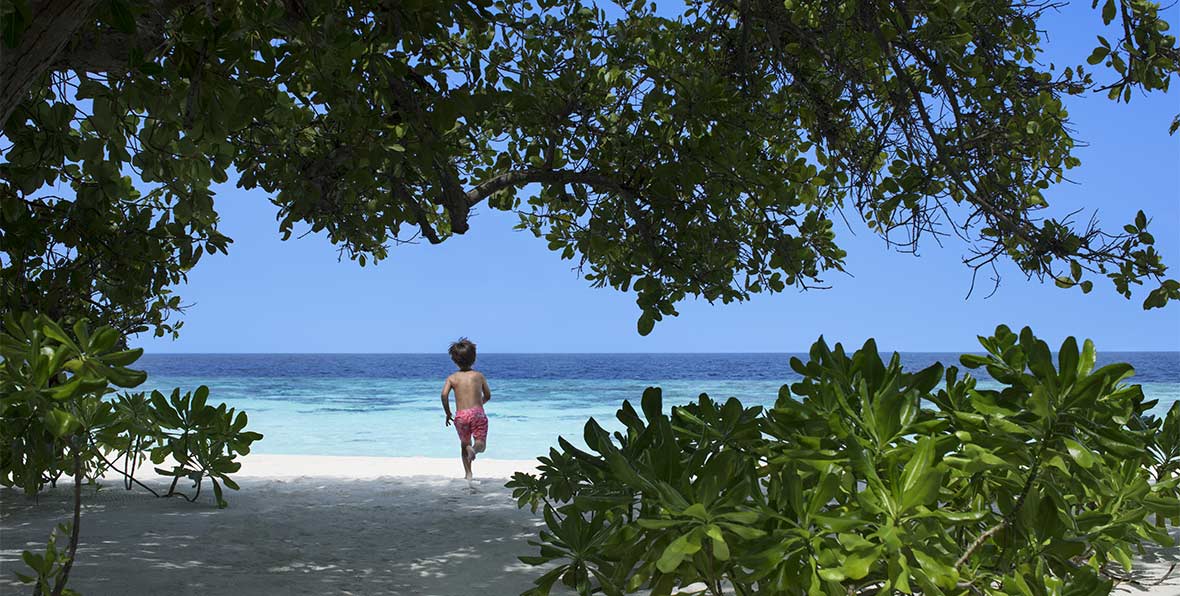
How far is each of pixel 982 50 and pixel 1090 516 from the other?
9.91 ft

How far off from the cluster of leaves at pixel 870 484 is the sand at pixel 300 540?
6.84 feet

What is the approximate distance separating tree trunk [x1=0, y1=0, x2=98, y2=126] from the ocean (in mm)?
7287

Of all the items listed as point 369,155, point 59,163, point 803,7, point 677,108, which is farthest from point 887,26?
point 59,163

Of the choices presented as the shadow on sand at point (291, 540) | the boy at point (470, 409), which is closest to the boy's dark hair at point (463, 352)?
the boy at point (470, 409)

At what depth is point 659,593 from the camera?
218 centimetres

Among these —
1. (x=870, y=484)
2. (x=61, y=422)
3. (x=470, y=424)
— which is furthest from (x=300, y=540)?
(x=870, y=484)

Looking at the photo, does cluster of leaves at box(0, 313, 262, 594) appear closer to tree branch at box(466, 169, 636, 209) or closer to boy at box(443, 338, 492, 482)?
tree branch at box(466, 169, 636, 209)

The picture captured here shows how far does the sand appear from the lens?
13.9 feet

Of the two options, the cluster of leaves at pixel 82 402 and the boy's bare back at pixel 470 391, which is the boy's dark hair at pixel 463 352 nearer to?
the boy's bare back at pixel 470 391

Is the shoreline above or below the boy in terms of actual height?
below

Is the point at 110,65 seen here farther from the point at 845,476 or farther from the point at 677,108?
the point at 845,476

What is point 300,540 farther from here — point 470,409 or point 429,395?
point 429,395

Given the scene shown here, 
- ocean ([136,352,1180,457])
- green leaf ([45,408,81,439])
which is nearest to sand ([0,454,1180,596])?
green leaf ([45,408,81,439])

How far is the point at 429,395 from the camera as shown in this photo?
35.6m
